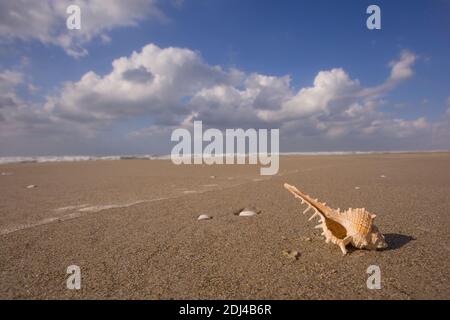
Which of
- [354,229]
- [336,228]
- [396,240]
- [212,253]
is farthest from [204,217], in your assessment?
[396,240]

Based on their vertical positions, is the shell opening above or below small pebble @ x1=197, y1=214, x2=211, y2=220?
above

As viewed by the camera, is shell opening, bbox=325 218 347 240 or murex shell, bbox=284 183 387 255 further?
shell opening, bbox=325 218 347 240

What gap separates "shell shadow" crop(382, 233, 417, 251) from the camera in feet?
12.6

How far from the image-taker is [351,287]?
2842mm

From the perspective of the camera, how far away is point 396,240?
160 inches

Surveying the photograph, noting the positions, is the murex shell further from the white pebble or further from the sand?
the white pebble

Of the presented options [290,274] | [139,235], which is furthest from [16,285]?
[290,274]
